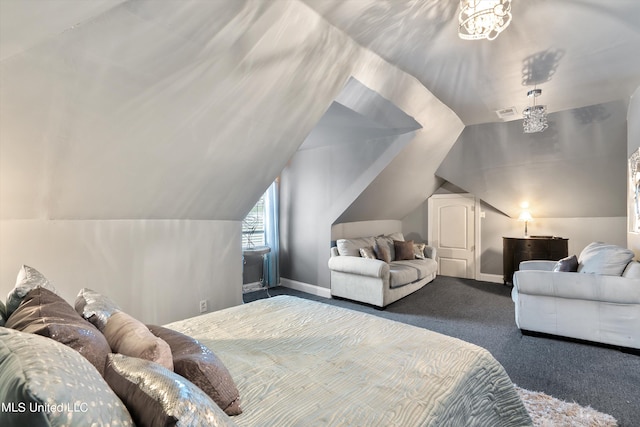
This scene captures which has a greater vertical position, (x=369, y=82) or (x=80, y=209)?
(x=369, y=82)

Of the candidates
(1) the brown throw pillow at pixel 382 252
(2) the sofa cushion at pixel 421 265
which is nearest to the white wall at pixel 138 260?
(1) the brown throw pillow at pixel 382 252

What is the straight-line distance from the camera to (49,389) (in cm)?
56

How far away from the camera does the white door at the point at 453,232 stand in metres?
6.23

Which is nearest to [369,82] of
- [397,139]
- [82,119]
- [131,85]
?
[397,139]

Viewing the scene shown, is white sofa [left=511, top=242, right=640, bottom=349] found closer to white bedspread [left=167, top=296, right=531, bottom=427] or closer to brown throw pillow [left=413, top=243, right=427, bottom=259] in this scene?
white bedspread [left=167, top=296, right=531, bottom=427]

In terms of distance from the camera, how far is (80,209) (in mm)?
2396

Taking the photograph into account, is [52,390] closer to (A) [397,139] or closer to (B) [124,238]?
(B) [124,238]

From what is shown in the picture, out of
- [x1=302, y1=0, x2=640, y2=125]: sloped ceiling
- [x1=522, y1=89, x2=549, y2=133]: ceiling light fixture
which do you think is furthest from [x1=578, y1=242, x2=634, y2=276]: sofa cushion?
[x1=302, y1=0, x2=640, y2=125]: sloped ceiling

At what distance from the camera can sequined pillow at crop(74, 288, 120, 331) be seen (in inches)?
51.6

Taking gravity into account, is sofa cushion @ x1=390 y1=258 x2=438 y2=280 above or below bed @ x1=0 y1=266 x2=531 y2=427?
below

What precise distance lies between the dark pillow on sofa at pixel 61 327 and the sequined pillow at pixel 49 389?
0.24 metres

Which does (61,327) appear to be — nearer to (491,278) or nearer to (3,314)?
(3,314)

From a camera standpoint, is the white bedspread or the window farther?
the window

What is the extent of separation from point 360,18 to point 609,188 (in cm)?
484
